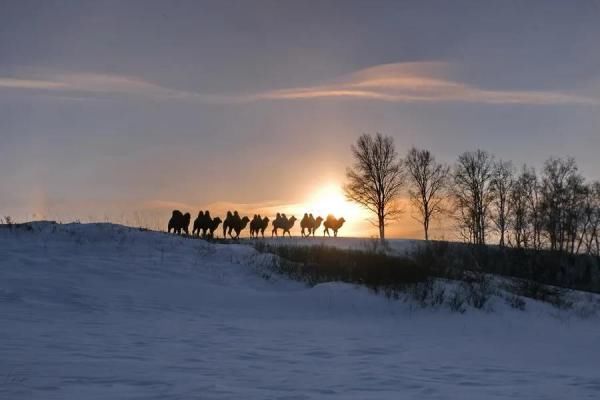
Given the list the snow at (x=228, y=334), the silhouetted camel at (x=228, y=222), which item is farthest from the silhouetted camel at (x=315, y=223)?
the snow at (x=228, y=334)

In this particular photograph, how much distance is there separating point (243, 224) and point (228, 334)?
3037 cm

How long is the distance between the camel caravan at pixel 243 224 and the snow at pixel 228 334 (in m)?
8.39

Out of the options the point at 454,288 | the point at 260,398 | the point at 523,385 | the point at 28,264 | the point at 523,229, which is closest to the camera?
the point at 260,398

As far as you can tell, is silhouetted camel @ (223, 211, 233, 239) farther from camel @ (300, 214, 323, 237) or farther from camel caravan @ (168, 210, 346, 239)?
camel @ (300, 214, 323, 237)

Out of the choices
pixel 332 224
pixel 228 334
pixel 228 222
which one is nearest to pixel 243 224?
pixel 228 222

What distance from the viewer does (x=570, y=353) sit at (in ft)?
44.3

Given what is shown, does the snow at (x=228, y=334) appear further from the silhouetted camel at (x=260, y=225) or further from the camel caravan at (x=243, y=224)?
the silhouetted camel at (x=260, y=225)

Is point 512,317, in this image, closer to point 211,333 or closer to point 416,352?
point 416,352

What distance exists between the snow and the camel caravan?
8.39 m

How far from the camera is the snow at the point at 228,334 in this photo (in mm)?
7188

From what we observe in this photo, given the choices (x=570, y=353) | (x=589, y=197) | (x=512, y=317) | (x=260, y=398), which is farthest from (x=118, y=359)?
(x=589, y=197)

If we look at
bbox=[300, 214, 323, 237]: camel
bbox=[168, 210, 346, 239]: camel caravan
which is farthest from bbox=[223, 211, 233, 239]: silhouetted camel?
bbox=[300, 214, 323, 237]: camel

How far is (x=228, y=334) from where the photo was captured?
11.9 meters

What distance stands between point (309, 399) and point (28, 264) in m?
14.1
